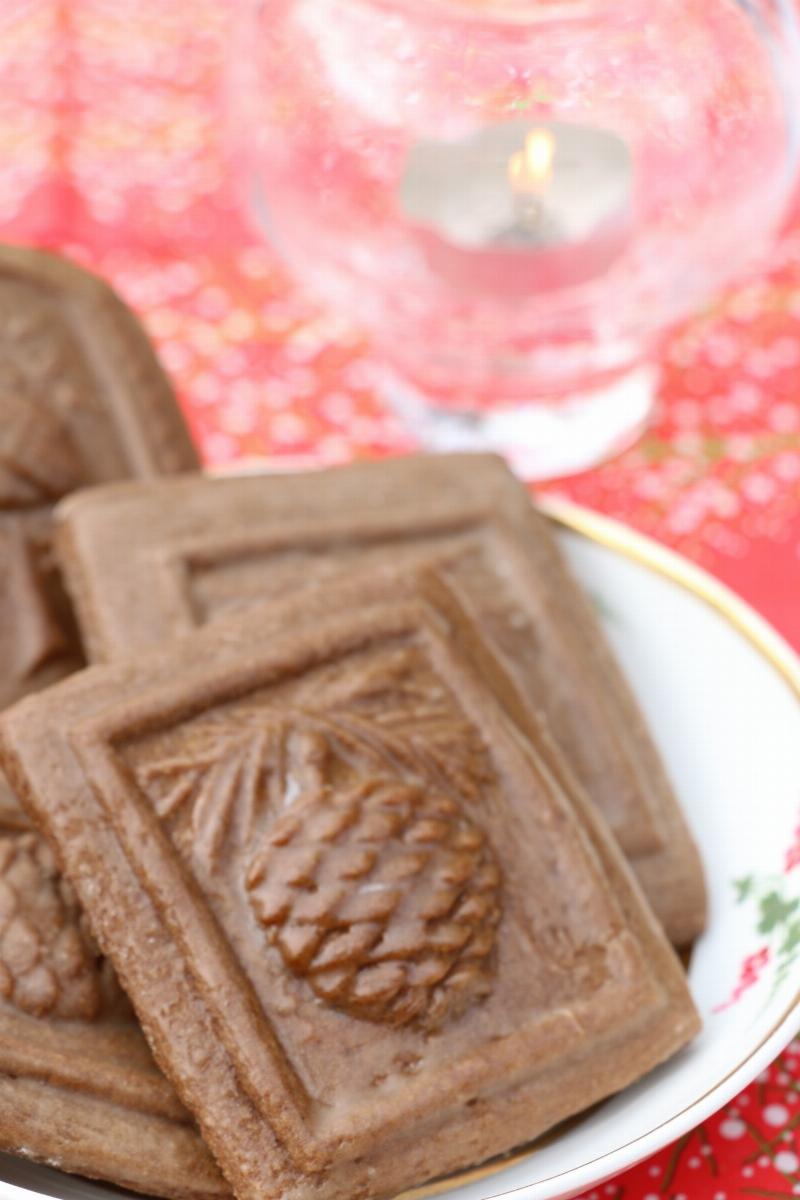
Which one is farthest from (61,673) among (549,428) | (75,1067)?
(549,428)

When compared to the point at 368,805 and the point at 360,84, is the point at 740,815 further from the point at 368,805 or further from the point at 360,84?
the point at 360,84

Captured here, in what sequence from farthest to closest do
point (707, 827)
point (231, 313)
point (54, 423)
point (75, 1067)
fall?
point (231, 313), point (54, 423), point (707, 827), point (75, 1067)

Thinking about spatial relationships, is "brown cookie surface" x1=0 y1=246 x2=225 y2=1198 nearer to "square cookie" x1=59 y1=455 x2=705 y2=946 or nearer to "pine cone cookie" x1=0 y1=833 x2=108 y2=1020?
"pine cone cookie" x1=0 y1=833 x2=108 y2=1020

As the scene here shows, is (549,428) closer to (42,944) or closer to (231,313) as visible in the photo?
(231,313)

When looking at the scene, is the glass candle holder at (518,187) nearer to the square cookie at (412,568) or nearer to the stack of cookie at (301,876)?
the square cookie at (412,568)

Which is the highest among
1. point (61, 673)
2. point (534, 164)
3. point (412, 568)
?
point (534, 164)

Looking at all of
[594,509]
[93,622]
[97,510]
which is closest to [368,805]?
[93,622]

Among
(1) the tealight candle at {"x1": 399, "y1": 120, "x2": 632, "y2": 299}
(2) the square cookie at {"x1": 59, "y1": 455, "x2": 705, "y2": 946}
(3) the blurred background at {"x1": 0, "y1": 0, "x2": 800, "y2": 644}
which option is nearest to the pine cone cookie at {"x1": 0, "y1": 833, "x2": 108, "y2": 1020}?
(2) the square cookie at {"x1": 59, "y1": 455, "x2": 705, "y2": 946}

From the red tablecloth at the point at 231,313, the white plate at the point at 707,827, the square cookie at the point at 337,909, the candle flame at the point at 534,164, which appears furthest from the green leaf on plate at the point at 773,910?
the candle flame at the point at 534,164
